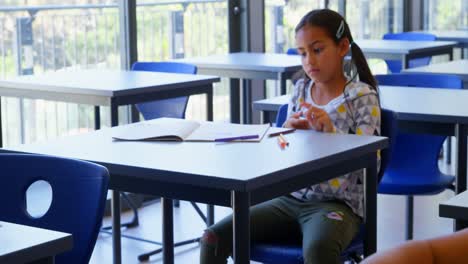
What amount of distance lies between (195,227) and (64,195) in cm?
248

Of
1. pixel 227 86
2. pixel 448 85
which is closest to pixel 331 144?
pixel 448 85

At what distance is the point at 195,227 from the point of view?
461 centimetres

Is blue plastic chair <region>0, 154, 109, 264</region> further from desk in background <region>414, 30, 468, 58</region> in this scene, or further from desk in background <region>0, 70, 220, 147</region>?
desk in background <region>414, 30, 468, 58</region>

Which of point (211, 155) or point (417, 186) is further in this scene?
point (417, 186)

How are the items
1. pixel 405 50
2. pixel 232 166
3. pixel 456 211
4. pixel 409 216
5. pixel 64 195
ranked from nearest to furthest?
pixel 456 211 < pixel 64 195 < pixel 232 166 < pixel 409 216 < pixel 405 50

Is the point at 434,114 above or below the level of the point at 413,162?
above

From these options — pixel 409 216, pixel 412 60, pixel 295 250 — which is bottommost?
pixel 409 216

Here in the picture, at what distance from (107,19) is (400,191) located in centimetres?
216

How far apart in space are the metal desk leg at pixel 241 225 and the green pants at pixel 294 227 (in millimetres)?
312

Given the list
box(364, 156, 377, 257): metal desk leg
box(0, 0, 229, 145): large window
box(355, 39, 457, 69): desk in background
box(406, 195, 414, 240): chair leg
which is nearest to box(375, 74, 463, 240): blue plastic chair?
box(406, 195, 414, 240): chair leg

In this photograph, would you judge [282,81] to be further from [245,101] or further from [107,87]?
[107,87]

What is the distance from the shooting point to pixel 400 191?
3.49 m

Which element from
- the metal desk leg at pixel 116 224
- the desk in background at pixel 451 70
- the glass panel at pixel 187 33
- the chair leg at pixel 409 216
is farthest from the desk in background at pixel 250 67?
the metal desk leg at pixel 116 224

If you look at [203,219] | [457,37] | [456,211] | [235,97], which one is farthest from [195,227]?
[457,37]
